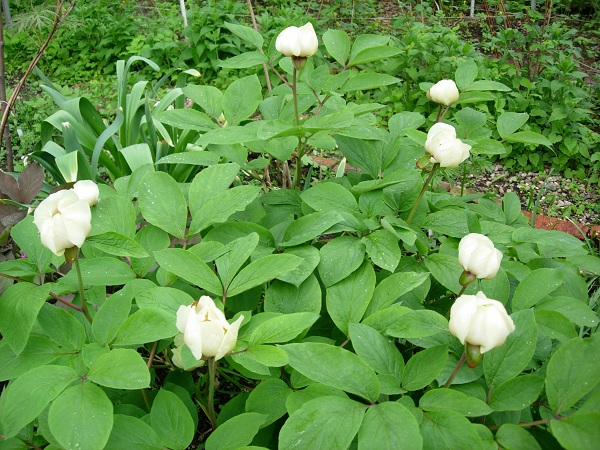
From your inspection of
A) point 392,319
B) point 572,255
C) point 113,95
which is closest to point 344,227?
point 392,319

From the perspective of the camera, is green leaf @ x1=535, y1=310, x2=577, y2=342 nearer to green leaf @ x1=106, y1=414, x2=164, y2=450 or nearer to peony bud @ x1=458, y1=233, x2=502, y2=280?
peony bud @ x1=458, y1=233, x2=502, y2=280

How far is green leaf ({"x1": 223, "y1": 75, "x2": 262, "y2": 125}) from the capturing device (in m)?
1.22

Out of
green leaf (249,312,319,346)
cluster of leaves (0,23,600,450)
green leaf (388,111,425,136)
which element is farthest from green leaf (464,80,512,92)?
green leaf (249,312,319,346)

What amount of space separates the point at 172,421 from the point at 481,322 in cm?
45

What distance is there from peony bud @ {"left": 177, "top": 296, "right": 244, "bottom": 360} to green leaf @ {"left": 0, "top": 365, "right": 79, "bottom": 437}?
174 mm

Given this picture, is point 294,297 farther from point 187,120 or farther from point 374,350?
point 187,120

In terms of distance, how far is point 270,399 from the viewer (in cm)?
83

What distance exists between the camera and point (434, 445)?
0.70 m

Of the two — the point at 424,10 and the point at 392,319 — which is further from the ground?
the point at 392,319

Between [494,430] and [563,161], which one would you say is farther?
[563,161]

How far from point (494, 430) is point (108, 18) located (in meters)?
4.32

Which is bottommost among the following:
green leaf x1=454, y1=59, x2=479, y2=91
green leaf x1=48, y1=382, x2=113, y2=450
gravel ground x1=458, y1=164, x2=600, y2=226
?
gravel ground x1=458, y1=164, x2=600, y2=226

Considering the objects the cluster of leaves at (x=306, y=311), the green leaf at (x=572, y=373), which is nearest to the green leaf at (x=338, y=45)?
the cluster of leaves at (x=306, y=311)

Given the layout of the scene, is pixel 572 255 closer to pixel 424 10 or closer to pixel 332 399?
pixel 332 399
